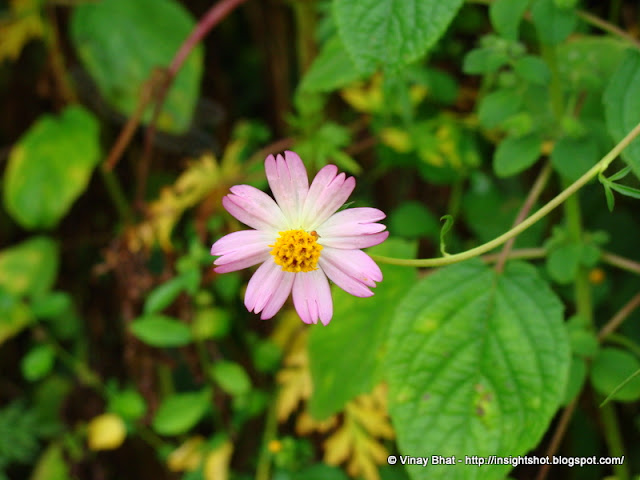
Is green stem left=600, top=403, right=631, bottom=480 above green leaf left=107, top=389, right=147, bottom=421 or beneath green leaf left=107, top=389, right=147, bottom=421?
above

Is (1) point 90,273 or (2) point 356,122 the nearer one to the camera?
(2) point 356,122

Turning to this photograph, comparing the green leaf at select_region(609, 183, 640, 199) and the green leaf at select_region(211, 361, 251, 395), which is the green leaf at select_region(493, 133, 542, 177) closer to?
the green leaf at select_region(609, 183, 640, 199)

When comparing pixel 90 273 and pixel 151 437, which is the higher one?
pixel 90 273

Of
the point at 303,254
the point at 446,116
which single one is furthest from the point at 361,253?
the point at 446,116

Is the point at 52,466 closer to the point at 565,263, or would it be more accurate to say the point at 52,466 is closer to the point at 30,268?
the point at 30,268

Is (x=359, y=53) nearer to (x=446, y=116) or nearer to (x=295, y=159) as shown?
(x=295, y=159)

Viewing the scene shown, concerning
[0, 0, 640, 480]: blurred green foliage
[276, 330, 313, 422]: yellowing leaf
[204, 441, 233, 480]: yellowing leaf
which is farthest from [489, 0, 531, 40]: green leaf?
[204, 441, 233, 480]: yellowing leaf
